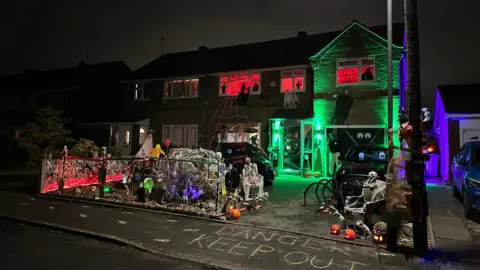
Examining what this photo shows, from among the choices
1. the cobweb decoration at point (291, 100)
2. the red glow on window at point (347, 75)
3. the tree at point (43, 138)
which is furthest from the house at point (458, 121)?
the tree at point (43, 138)

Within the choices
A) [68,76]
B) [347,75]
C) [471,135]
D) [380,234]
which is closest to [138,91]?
[68,76]

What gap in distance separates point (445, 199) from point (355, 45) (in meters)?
9.67

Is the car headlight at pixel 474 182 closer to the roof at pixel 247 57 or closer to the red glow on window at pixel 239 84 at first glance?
the roof at pixel 247 57

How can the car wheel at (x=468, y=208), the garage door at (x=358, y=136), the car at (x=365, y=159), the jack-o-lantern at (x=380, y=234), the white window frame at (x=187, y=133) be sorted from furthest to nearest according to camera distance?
the white window frame at (x=187, y=133) → the garage door at (x=358, y=136) → the car at (x=365, y=159) → the car wheel at (x=468, y=208) → the jack-o-lantern at (x=380, y=234)

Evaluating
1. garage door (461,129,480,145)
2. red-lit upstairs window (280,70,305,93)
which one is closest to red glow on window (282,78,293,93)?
red-lit upstairs window (280,70,305,93)

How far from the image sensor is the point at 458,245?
6039mm

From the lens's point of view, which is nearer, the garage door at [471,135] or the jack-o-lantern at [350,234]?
the jack-o-lantern at [350,234]

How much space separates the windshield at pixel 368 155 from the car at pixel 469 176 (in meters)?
2.11

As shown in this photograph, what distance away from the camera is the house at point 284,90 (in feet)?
54.0

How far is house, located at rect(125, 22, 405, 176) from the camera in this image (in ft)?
54.0

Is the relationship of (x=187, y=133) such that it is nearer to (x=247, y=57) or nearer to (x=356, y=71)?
(x=247, y=57)

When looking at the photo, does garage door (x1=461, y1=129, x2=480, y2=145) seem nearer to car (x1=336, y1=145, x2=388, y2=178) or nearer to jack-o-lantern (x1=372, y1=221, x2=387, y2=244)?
car (x1=336, y1=145, x2=388, y2=178)

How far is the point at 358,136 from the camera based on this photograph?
16359 millimetres

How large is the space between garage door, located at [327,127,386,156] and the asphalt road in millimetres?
12438
